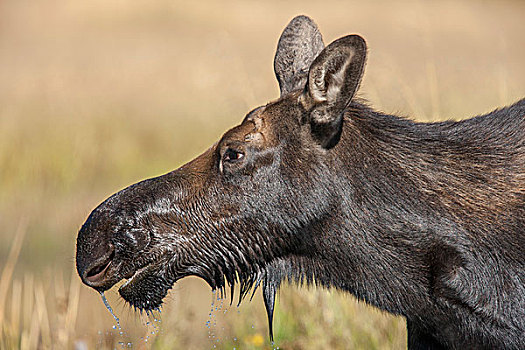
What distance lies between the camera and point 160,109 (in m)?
12.0

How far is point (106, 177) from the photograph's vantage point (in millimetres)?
9492

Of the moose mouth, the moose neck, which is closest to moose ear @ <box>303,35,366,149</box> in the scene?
the moose neck

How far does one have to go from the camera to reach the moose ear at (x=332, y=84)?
3.26 meters

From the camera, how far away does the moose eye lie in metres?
3.47

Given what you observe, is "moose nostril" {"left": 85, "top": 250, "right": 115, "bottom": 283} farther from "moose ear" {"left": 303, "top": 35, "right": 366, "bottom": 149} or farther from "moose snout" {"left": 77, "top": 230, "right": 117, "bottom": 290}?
"moose ear" {"left": 303, "top": 35, "right": 366, "bottom": 149}

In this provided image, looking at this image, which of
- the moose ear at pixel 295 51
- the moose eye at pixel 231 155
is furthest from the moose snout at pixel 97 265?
the moose ear at pixel 295 51

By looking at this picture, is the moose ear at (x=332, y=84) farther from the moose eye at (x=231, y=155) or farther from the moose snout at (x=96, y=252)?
the moose snout at (x=96, y=252)

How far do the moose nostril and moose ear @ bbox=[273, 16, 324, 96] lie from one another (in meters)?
1.10

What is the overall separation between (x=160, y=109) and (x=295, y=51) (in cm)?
814

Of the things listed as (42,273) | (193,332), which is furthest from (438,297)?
(42,273)

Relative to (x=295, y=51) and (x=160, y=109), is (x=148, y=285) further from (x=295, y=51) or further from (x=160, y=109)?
(x=160, y=109)

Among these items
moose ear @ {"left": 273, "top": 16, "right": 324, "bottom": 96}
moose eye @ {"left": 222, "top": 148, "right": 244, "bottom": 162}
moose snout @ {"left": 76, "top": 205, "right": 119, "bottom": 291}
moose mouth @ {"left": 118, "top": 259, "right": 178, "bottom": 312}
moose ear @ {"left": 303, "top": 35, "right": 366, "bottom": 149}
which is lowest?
moose mouth @ {"left": 118, "top": 259, "right": 178, "bottom": 312}

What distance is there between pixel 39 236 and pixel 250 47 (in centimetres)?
738

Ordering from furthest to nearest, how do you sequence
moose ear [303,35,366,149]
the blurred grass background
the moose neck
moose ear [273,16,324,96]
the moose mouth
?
the blurred grass background → moose ear [273,16,324,96] → the moose mouth → the moose neck → moose ear [303,35,366,149]
